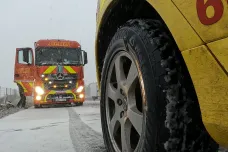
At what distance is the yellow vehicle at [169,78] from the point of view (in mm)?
1222

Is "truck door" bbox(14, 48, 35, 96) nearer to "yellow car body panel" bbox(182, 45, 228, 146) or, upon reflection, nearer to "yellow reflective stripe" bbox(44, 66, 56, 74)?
"yellow reflective stripe" bbox(44, 66, 56, 74)

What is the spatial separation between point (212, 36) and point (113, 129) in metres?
1.15

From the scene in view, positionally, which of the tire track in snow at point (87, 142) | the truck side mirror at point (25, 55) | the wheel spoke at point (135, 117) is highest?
the truck side mirror at point (25, 55)

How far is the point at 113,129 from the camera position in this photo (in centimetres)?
218

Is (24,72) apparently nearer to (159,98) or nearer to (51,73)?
(51,73)

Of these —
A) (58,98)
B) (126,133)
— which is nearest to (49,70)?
(58,98)

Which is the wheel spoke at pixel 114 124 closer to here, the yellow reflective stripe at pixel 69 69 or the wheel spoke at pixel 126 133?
→ the wheel spoke at pixel 126 133

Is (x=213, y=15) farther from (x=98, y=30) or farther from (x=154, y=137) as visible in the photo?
(x=98, y=30)

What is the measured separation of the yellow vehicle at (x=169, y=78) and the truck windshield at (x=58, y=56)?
36.3 ft

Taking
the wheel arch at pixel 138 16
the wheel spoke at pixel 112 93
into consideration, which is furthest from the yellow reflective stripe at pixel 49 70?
the wheel spoke at pixel 112 93

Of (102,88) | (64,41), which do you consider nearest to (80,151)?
(102,88)

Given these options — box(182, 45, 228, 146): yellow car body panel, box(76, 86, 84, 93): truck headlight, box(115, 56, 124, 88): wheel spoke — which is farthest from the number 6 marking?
box(76, 86, 84, 93): truck headlight

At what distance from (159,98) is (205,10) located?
1.61ft

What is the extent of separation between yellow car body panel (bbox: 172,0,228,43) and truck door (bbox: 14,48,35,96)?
1208cm
